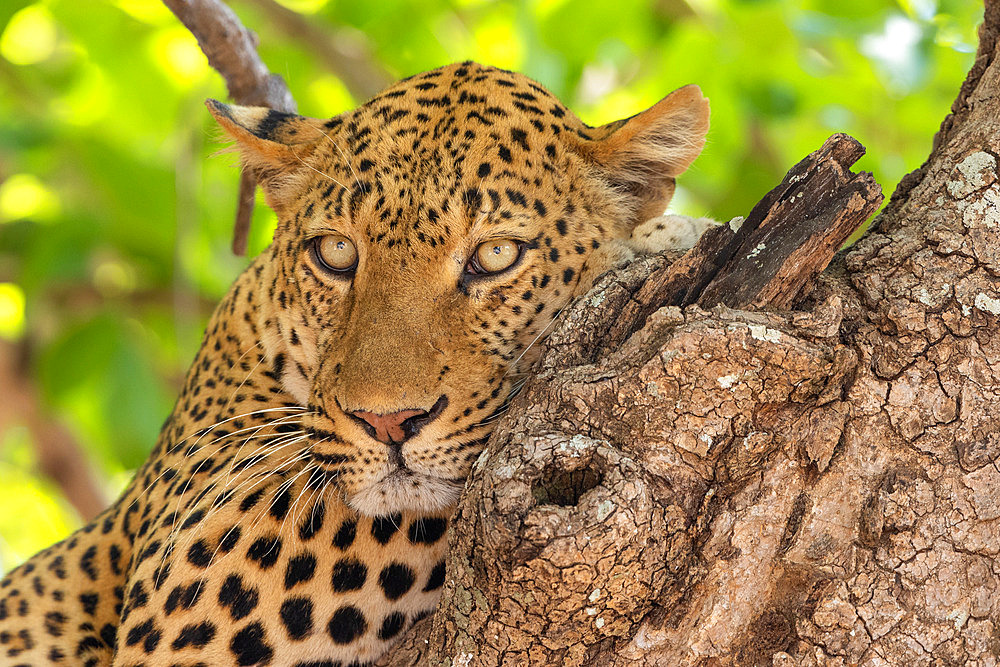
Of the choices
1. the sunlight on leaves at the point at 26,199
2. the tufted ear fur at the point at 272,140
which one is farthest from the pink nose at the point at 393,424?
the sunlight on leaves at the point at 26,199

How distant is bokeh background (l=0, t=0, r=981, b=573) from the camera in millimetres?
6578

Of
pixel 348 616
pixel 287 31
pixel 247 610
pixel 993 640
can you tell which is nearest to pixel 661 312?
pixel 993 640

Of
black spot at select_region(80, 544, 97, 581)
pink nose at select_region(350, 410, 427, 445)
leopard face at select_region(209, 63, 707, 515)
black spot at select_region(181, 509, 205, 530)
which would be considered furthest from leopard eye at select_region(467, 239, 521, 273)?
black spot at select_region(80, 544, 97, 581)

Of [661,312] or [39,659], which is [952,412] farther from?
[39,659]

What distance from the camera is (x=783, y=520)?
103 inches

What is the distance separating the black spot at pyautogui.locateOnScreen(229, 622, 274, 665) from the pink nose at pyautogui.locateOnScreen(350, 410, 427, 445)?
0.81 metres

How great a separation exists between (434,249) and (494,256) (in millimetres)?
220

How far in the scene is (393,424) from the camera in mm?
3340

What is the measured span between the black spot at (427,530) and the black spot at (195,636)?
782 mm

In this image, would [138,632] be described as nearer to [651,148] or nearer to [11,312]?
[651,148]

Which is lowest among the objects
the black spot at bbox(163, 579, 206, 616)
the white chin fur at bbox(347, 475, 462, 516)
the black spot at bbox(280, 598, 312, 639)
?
the black spot at bbox(163, 579, 206, 616)

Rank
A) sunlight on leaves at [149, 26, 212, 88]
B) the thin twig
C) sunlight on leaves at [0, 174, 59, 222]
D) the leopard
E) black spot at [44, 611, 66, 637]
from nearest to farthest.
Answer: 1. the leopard
2. black spot at [44, 611, 66, 637]
3. sunlight on leaves at [149, 26, 212, 88]
4. the thin twig
5. sunlight on leaves at [0, 174, 59, 222]

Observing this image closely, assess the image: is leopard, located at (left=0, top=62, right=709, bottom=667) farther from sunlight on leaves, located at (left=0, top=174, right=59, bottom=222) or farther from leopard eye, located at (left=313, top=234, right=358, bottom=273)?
sunlight on leaves, located at (left=0, top=174, right=59, bottom=222)

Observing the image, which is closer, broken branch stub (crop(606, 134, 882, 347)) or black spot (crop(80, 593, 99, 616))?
broken branch stub (crop(606, 134, 882, 347))
